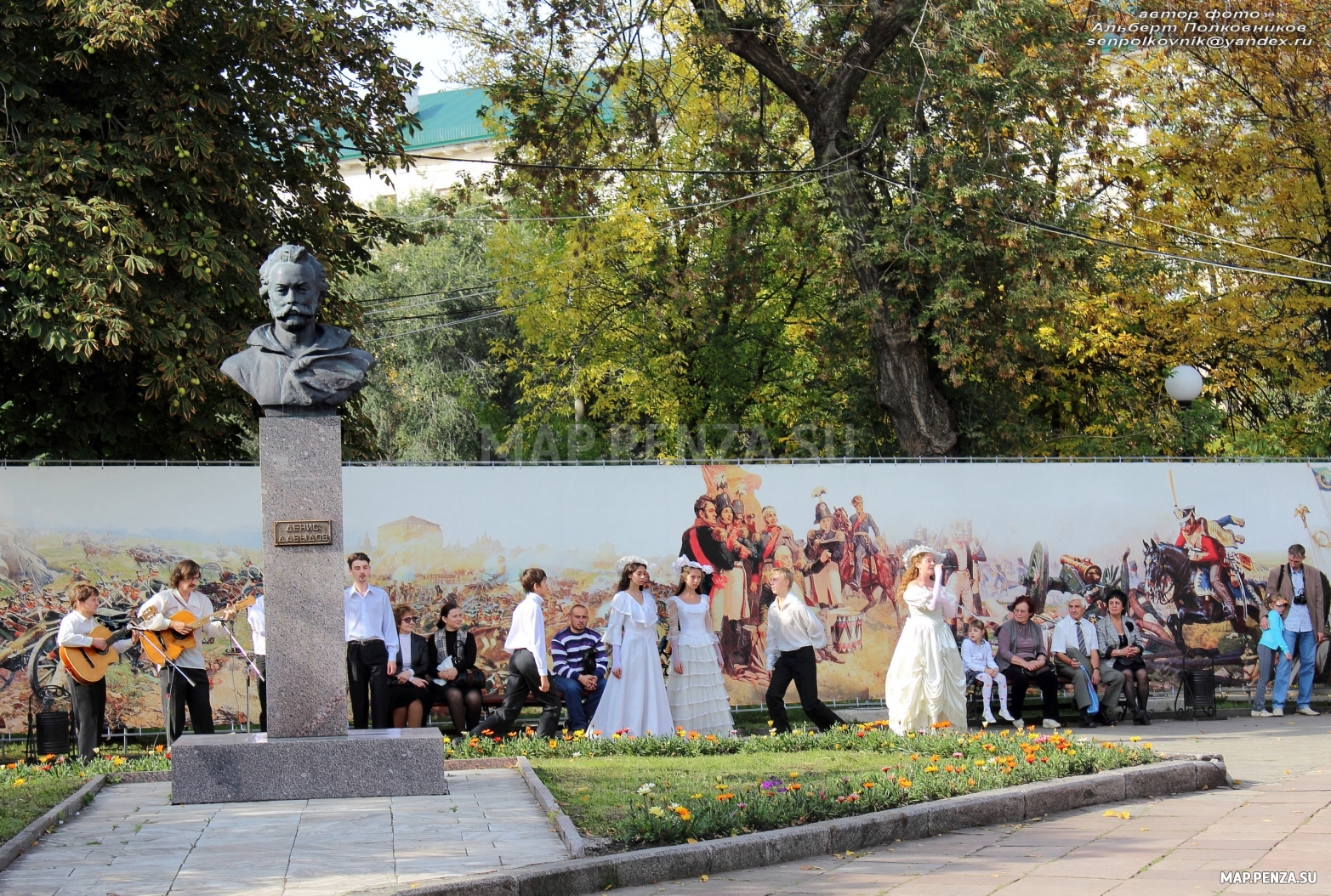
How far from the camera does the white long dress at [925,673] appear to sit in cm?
1281

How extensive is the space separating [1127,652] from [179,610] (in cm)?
1039

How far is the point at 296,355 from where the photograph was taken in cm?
1006

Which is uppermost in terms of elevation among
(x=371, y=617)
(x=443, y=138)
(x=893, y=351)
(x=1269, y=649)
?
(x=443, y=138)

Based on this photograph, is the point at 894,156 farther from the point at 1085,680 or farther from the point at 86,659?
the point at 86,659

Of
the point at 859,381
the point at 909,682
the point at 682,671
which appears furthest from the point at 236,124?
the point at 859,381

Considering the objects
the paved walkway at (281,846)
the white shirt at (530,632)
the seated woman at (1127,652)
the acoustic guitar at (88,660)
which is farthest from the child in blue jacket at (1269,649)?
the acoustic guitar at (88,660)

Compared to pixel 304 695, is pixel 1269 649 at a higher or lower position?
lower

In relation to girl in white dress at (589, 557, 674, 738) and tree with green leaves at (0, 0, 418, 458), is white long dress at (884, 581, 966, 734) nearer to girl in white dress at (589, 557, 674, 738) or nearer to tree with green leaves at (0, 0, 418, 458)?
girl in white dress at (589, 557, 674, 738)

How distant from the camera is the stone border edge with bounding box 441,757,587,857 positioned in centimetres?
777

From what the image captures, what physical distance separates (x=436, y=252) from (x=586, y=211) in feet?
86.8

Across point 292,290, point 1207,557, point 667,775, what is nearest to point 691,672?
point 667,775

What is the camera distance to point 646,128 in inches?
862

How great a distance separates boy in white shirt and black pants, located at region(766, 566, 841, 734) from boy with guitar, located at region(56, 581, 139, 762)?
6155 millimetres

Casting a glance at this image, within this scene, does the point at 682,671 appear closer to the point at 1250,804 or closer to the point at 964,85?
the point at 1250,804
